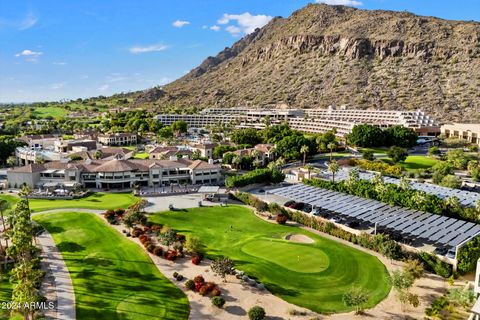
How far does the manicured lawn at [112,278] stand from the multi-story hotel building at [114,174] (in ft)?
84.0

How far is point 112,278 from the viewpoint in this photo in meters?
44.4

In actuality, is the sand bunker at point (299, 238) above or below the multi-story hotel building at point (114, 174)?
below

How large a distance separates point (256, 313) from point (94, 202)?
5175 cm

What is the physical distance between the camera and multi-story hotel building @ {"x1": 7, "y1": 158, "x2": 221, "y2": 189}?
283 ft

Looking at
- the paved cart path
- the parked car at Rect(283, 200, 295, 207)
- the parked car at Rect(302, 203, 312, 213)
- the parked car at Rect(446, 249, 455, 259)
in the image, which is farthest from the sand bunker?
the paved cart path

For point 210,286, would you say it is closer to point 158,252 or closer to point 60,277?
point 158,252

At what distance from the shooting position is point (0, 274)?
147ft

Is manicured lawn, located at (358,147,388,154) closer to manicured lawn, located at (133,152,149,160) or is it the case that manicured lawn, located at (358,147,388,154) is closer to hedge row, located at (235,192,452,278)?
hedge row, located at (235,192,452,278)

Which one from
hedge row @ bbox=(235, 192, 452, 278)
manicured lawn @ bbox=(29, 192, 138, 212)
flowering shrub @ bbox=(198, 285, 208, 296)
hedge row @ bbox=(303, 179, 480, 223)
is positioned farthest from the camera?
manicured lawn @ bbox=(29, 192, 138, 212)

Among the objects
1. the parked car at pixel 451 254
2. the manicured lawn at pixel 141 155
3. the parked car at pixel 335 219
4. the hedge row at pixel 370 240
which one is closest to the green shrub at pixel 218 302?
the hedge row at pixel 370 240

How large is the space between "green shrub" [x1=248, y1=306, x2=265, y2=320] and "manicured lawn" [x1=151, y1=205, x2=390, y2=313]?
5639 millimetres

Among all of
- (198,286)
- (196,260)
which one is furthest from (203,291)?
(196,260)

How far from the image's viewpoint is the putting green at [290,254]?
157 ft

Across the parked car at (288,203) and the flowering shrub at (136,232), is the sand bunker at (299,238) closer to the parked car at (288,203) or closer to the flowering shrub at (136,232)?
the parked car at (288,203)
